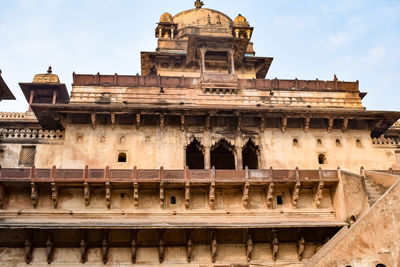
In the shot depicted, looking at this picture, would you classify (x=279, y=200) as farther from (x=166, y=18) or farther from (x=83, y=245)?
(x=166, y=18)

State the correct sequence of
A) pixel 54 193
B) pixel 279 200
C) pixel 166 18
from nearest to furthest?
pixel 54 193 → pixel 279 200 → pixel 166 18


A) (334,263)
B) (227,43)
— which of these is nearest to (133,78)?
(227,43)

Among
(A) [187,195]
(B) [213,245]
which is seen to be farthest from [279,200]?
(A) [187,195]

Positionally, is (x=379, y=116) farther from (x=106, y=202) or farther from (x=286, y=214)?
(x=106, y=202)

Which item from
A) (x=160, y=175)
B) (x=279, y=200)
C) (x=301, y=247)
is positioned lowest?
(x=301, y=247)

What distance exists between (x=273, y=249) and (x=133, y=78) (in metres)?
9.67

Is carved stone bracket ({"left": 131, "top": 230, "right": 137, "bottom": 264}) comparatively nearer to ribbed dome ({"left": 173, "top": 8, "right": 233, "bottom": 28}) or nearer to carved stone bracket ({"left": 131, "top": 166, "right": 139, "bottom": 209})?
carved stone bracket ({"left": 131, "top": 166, "right": 139, "bottom": 209})

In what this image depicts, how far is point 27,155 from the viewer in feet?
53.4

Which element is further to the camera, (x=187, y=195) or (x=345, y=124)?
(x=345, y=124)

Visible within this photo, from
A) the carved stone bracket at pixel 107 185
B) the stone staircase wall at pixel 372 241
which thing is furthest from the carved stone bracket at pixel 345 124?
the carved stone bracket at pixel 107 185

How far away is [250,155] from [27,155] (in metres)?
9.50

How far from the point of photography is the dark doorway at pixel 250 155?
56.5 feet

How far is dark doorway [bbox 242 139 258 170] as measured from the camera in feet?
56.5

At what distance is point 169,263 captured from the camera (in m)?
14.2
